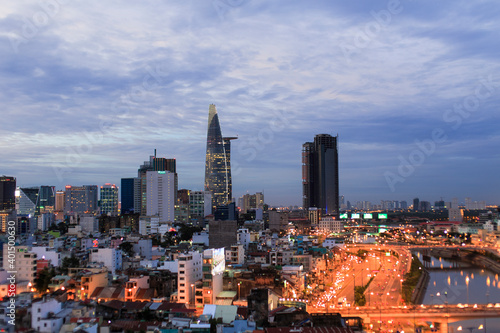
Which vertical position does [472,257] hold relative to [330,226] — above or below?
below

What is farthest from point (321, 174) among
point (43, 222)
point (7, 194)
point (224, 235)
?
point (224, 235)

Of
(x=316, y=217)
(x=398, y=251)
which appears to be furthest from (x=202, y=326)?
(x=316, y=217)

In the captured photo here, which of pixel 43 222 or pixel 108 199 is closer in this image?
pixel 43 222

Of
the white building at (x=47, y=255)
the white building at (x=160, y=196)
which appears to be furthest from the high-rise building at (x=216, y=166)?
the white building at (x=47, y=255)

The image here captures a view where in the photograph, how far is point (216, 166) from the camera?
53875 mm

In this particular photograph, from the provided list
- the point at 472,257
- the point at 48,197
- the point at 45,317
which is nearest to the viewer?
the point at 45,317

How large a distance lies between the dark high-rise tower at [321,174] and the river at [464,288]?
119 feet

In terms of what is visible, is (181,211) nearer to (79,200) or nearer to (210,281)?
(79,200)

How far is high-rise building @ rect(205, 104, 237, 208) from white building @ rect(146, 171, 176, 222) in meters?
10.6

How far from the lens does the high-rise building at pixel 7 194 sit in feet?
128

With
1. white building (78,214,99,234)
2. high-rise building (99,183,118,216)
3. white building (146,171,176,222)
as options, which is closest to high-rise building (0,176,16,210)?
white building (78,214,99,234)

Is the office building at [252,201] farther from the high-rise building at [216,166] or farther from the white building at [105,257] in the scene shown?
the white building at [105,257]

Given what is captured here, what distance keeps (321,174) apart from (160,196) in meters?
29.8

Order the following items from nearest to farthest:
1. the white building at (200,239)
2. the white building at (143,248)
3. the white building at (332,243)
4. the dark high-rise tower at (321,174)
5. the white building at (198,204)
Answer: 1. the white building at (143,248)
2. the white building at (200,239)
3. the white building at (332,243)
4. the white building at (198,204)
5. the dark high-rise tower at (321,174)
